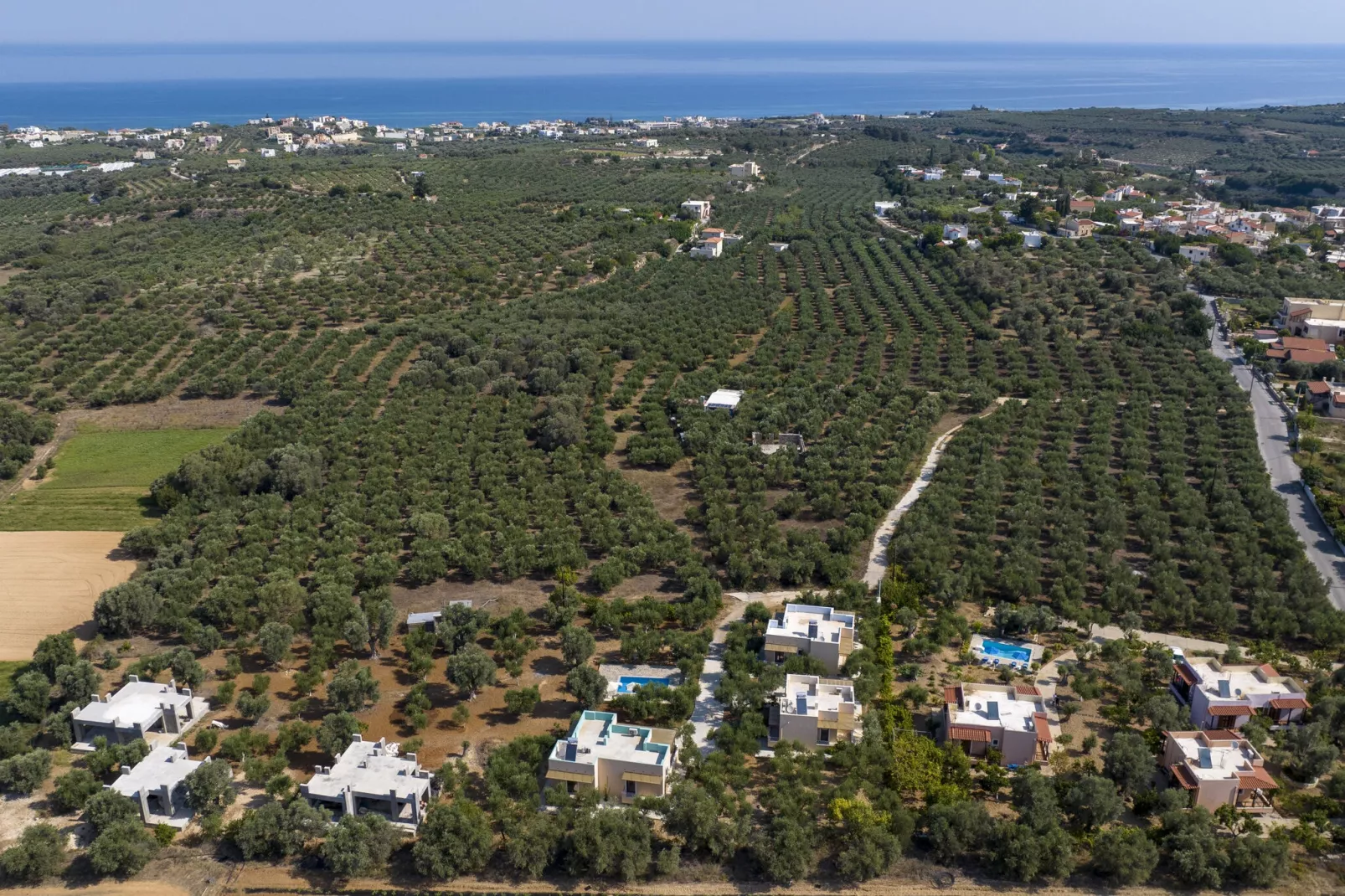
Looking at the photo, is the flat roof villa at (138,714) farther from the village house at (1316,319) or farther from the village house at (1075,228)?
the village house at (1075,228)

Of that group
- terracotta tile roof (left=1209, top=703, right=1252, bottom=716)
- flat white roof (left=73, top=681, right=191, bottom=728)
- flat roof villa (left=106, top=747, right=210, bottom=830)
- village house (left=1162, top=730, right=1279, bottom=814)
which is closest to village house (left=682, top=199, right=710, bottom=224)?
flat white roof (left=73, top=681, right=191, bottom=728)

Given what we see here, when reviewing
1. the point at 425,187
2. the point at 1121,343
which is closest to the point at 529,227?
the point at 425,187

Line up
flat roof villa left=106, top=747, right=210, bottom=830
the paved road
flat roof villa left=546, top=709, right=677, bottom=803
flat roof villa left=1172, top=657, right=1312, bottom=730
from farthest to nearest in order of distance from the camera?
the paved road, flat roof villa left=1172, top=657, right=1312, bottom=730, flat roof villa left=546, top=709, right=677, bottom=803, flat roof villa left=106, top=747, right=210, bottom=830

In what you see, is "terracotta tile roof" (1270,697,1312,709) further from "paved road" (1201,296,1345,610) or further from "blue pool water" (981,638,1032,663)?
"paved road" (1201,296,1345,610)

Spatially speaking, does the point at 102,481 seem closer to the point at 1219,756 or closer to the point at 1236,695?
the point at 1219,756

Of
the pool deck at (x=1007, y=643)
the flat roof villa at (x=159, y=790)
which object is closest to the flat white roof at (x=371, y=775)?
the flat roof villa at (x=159, y=790)

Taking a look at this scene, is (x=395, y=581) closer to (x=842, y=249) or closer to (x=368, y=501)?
(x=368, y=501)
